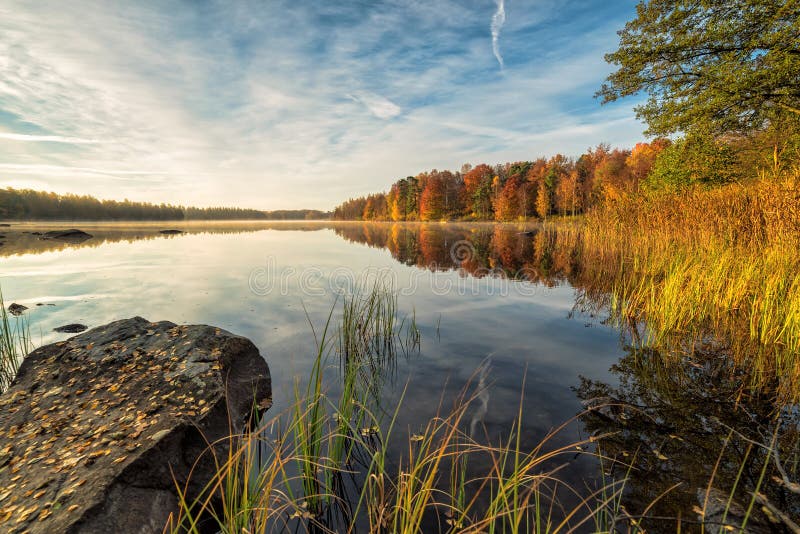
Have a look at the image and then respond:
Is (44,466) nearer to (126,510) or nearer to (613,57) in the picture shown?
(126,510)

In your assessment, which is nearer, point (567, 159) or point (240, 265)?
point (240, 265)

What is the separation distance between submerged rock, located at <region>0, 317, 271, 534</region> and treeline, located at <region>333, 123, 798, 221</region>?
22.6m

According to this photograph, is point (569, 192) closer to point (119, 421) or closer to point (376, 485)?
point (376, 485)

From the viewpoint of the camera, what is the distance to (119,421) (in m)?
3.51

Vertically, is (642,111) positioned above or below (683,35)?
below

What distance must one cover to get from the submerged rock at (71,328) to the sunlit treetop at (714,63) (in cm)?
2506

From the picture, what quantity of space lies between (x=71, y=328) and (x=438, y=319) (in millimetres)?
9666

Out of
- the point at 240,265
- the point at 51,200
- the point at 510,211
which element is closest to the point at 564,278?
the point at 240,265

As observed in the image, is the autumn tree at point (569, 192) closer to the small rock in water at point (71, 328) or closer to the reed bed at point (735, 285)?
the reed bed at point (735, 285)

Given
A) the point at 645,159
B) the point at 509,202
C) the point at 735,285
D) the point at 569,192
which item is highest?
the point at 645,159

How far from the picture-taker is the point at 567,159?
294 ft

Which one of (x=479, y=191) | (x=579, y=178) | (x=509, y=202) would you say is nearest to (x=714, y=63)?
(x=579, y=178)

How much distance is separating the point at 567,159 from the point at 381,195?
74.3 metres

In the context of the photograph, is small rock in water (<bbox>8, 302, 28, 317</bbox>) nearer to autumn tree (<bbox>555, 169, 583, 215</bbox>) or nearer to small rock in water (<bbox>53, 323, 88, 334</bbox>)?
small rock in water (<bbox>53, 323, 88, 334</bbox>)
